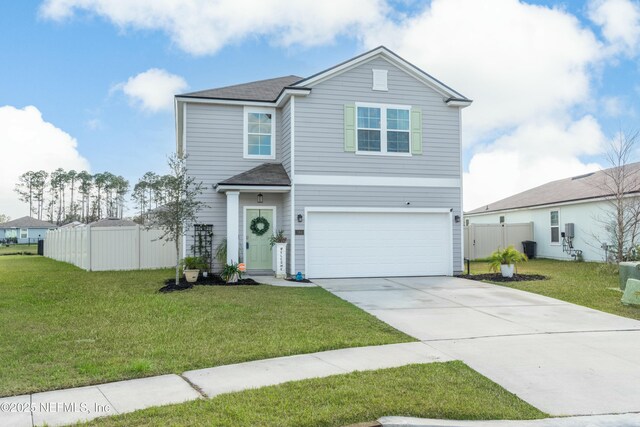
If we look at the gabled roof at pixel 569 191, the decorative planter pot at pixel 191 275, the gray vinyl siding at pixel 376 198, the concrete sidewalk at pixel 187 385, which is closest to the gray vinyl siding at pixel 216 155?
the gray vinyl siding at pixel 376 198

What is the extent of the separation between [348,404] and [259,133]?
510 inches

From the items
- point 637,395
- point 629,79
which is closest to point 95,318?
point 637,395

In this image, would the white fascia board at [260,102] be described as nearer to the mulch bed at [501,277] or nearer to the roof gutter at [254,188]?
the roof gutter at [254,188]

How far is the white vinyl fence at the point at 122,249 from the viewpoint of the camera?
727 inches

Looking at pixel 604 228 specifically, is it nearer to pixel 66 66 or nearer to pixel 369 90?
pixel 369 90

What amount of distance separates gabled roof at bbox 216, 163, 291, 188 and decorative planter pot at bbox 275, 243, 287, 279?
1895mm

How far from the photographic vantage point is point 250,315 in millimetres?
8867

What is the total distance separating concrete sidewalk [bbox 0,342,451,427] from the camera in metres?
4.40

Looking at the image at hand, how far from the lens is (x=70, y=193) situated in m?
68.7

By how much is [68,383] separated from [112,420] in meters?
1.33

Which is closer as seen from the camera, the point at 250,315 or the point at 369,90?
the point at 250,315

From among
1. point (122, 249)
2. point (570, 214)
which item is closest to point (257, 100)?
point (122, 249)

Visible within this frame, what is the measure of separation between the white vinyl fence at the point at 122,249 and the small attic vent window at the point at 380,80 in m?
9.58

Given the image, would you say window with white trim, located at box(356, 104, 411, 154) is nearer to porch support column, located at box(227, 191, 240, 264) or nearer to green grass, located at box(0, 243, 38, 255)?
porch support column, located at box(227, 191, 240, 264)
